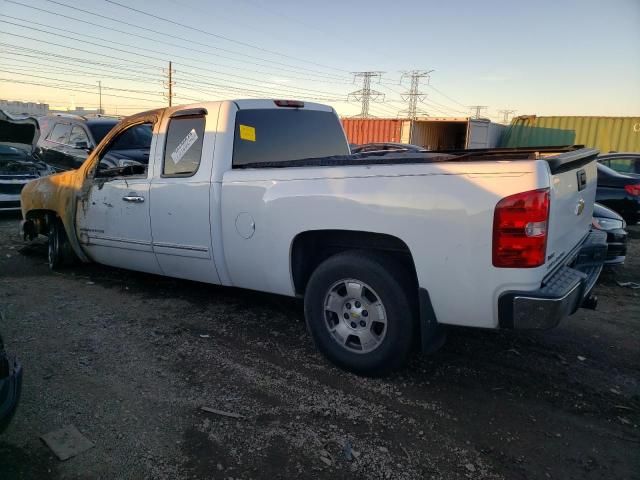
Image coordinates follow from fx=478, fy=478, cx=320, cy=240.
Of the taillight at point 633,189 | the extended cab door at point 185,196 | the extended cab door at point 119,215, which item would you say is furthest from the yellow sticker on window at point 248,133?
the taillight at point 633,189

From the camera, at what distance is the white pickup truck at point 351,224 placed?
2570mm

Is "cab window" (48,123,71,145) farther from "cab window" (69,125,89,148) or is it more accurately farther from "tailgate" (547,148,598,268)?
"tailgate" (547,148,598,268)

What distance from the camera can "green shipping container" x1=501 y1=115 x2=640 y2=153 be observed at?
21547mm

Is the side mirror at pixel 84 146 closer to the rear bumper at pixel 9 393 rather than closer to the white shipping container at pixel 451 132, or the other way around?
the rear bumper at pixel 9 393

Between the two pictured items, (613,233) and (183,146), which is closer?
(183,146)

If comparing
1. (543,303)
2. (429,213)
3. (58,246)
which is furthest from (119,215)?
(543,303)

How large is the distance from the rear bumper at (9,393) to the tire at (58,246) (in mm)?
3692

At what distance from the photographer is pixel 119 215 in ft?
15.3

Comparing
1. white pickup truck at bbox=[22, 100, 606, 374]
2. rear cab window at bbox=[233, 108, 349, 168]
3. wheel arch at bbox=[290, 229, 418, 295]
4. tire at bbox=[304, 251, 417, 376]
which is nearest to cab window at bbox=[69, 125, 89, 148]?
white pickup truck at bbox=[22, 100, 606, 374]

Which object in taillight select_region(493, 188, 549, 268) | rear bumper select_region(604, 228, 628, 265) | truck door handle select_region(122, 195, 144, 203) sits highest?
taillight select_region(493, 188, 549, 268)

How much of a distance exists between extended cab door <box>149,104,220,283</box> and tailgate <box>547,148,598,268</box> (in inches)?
97.8

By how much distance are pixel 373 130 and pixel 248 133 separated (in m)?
22.5

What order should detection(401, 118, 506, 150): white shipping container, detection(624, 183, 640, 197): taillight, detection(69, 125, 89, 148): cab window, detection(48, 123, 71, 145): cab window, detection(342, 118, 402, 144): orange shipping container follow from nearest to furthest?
detection(624, 183, 640, 197): taillight → detection(69, 125, 89, 148): cab window → detection(48, 123, 71, 145): cab window → detection(401, 118, 506, 150): white shipping container → detection(342, 118, 402, 144): orange shipping container

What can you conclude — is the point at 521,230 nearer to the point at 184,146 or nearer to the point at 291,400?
the point at 291,400
